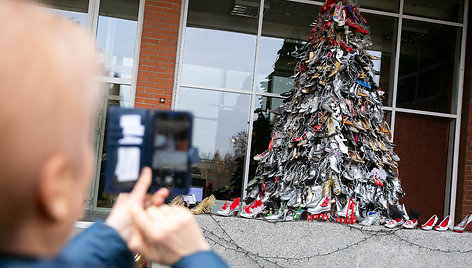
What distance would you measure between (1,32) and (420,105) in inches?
324

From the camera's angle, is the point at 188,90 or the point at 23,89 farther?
the point at 188,90

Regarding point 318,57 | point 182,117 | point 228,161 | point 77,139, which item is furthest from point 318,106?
point 77,139

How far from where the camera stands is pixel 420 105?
7781mm

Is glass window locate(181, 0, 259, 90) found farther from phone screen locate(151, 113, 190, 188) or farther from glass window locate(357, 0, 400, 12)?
phone screen locate(151, 113, 190, 188)

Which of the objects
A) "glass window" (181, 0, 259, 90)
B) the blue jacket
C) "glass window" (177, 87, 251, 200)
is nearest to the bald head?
the blue jacket

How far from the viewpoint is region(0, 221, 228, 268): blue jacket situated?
0.65 m

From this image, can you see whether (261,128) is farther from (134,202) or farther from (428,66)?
(134,202)

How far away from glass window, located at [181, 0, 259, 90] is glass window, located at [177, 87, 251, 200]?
0.28m

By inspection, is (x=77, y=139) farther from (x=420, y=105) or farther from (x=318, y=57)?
(x=420, y=105)

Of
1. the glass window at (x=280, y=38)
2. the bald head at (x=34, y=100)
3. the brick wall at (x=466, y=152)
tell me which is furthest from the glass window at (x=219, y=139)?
the bald head at (x=34, y=100)

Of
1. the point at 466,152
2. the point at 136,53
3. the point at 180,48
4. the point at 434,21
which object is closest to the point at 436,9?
the point at 434,21

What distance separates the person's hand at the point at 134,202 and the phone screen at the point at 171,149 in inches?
1.0

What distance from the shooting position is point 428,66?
784 cm

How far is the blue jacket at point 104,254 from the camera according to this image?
2.12 ft
